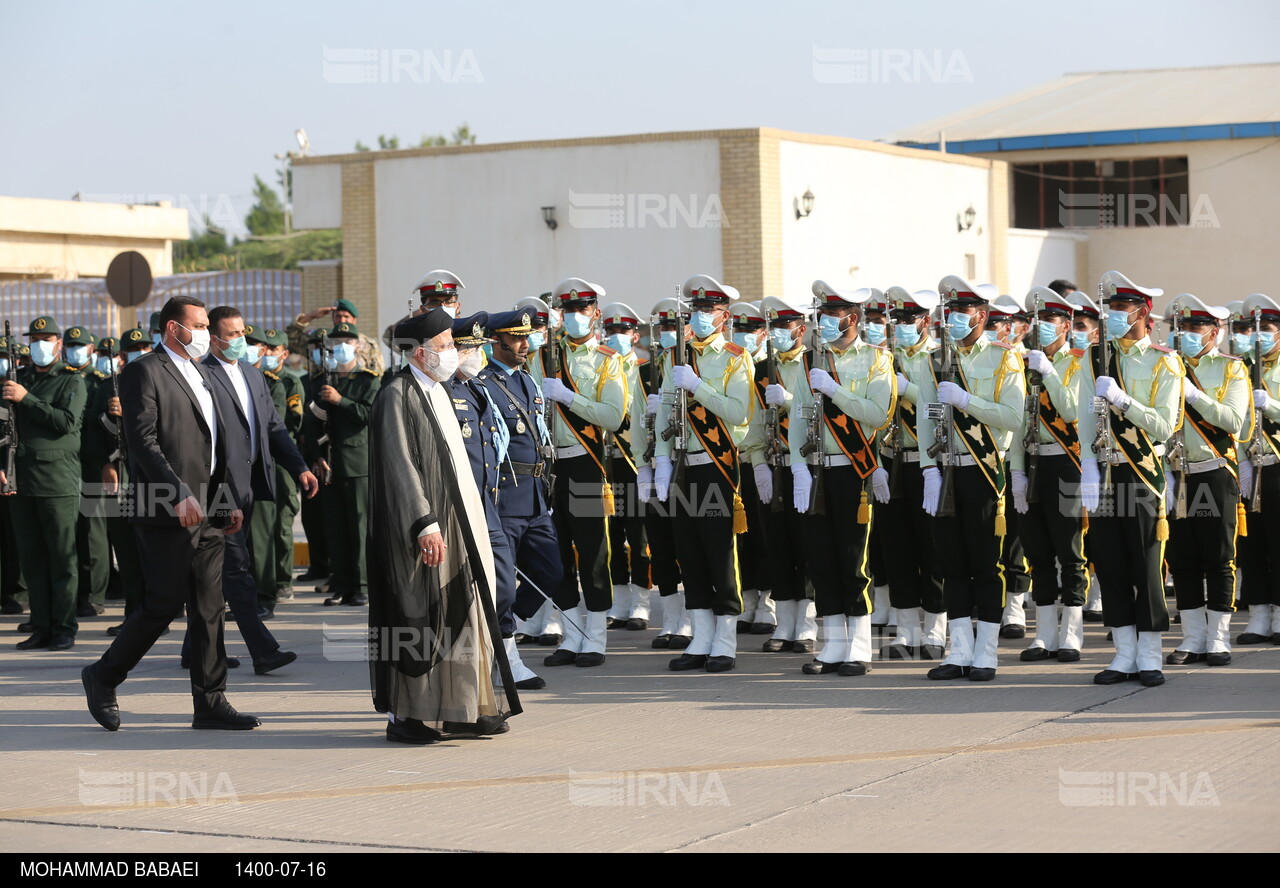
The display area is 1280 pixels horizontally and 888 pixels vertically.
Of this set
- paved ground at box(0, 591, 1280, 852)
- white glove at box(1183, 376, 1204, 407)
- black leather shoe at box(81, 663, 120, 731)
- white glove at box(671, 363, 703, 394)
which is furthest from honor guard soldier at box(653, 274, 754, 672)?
black leather shoe at box(81, 663, 120, 731)

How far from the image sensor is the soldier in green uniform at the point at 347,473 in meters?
13.6

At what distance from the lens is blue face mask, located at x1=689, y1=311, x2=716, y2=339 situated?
10.0 metres

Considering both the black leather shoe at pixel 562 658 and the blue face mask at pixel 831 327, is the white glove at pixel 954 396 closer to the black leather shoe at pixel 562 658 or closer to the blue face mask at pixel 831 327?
the blue face mask at pixel 831 327

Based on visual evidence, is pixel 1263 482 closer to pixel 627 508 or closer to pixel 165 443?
pixel 627 508

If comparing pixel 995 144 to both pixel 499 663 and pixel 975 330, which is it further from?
pixel 499 663

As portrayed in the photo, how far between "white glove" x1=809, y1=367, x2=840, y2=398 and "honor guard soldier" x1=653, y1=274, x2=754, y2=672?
48cm

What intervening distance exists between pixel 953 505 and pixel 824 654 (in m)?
1.15

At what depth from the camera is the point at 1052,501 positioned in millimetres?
9789

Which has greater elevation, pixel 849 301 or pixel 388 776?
pixel 849 301

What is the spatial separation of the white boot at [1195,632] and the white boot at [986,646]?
4.34 feet

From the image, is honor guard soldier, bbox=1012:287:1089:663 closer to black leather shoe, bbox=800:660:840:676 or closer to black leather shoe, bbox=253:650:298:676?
black leather shoe, bbox=800:660:840:676

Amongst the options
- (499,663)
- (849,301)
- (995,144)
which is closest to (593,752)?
(499,663)

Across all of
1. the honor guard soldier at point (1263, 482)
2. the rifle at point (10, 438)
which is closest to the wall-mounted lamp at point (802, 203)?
the honor guard soldier at point (1263, 482)

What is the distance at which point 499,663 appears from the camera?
8.02 meters
